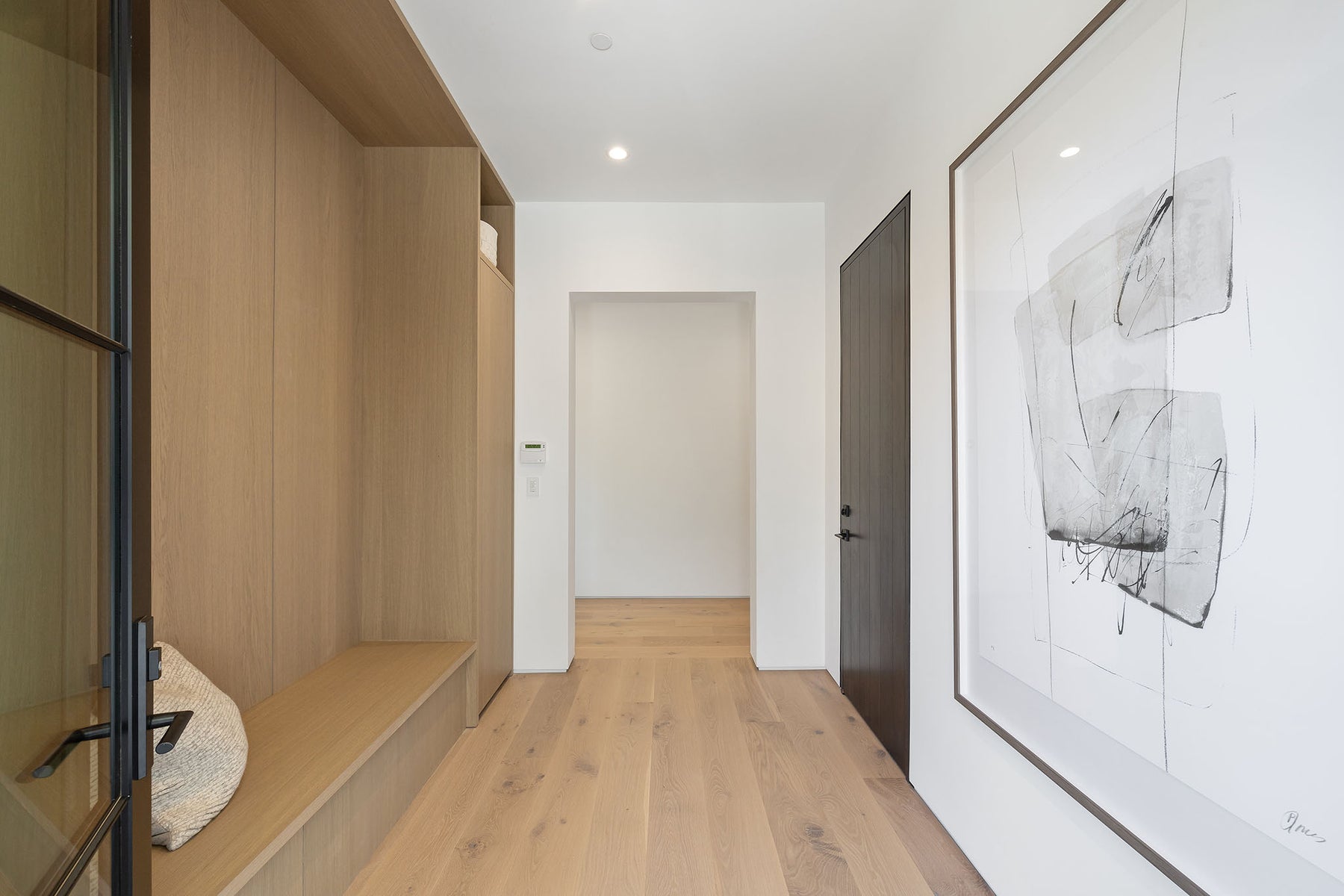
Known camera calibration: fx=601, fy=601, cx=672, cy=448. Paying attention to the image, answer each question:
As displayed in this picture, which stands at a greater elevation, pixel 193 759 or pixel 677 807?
pixel 193 759

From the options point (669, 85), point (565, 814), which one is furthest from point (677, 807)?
point (669, 85)

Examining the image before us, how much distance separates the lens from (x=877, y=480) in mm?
2477

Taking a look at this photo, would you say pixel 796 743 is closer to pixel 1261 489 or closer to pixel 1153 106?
pixel 1261 489

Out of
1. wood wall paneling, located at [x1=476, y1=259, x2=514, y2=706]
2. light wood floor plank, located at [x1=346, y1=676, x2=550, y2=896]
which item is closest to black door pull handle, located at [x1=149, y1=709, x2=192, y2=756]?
light wood floor plank, located at [x1=346, y1=676, x2=550, y2=896]

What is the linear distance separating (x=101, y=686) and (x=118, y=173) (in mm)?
695

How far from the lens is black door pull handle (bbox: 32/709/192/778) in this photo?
675mm

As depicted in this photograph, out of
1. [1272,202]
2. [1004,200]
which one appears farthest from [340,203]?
[1272,202]

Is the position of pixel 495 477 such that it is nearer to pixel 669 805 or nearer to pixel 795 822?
pixel 669 805

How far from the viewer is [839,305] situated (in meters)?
3.07

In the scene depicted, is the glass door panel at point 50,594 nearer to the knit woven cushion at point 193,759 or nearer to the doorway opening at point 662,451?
the knit woven cushion at point 193,759

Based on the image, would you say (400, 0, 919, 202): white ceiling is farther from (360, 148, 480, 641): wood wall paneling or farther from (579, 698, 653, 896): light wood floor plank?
(579, 698, 653, 896): light wood floor plank

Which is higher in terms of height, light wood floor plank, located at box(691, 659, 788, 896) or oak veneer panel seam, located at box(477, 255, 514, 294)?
oak veneer panel seam, located at box(477, 255, 514, 294)

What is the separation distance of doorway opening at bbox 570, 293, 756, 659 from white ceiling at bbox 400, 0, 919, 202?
1.79 meters

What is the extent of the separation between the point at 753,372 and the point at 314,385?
7.03ft
